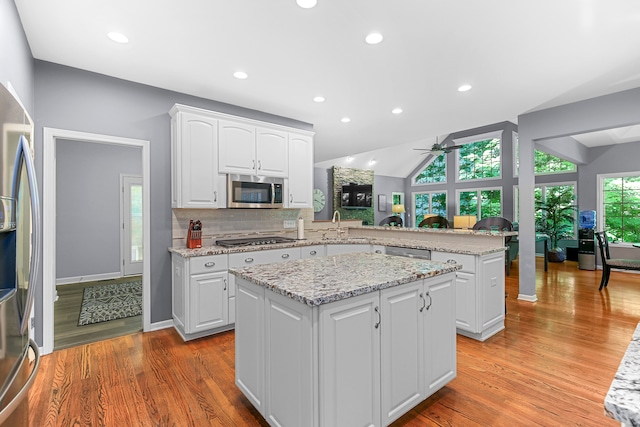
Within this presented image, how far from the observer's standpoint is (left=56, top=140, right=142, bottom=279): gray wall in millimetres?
5191

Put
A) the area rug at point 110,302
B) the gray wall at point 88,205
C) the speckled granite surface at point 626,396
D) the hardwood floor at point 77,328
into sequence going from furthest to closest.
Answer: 1. the gray wall at point 88,205
2. the area rug at point 110,302
3. the hardwood floor at point 77,328
4. the speckled granite surface at point 626,396

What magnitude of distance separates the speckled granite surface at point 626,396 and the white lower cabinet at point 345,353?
1.00 m

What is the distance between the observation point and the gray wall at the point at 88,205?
519 cm

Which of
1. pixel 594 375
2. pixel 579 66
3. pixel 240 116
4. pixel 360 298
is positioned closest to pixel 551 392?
pixel 594 375

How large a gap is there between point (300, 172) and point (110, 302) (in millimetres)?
3164

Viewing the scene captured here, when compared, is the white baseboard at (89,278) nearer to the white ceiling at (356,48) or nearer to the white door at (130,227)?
the white door at (130,227)

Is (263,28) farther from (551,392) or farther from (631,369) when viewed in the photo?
(551,392)

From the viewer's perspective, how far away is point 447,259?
3074mm

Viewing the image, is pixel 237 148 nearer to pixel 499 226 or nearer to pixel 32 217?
pixel 32 217

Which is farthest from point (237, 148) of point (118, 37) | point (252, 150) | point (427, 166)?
point (427, 166)

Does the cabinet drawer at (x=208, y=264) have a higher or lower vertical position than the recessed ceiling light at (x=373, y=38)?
lower

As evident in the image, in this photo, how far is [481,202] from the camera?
988 centimetres

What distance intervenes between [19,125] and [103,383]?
2008mm

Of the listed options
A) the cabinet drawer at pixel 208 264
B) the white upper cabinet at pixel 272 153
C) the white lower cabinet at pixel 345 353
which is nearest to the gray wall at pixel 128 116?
the cabinet drawer at pixel 208 264
